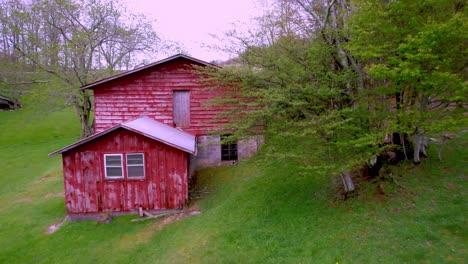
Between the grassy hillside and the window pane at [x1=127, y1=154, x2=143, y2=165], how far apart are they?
89.3 inches

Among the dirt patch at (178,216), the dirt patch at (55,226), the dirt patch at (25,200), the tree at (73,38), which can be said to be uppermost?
the tree at (73,38)

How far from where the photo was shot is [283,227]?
9.62 metres

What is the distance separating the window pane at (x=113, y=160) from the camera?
12500 mm

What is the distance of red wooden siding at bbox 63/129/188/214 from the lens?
41.0 ft

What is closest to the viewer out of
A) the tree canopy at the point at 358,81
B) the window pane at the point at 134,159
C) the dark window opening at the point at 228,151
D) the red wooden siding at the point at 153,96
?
the tree canopy at the point at 358,81

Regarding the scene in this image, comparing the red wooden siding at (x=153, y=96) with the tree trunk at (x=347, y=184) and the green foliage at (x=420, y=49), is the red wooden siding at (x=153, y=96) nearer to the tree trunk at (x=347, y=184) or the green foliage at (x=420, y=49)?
the tree trunk at (x=347, y=184)

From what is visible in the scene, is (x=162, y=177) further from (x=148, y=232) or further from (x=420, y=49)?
(x=420, y=49)

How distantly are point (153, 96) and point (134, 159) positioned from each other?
5.04 meters

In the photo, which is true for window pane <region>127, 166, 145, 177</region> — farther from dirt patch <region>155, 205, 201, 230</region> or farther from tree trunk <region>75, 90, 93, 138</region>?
tree trunk <region>75, 90, 93, 138</region>

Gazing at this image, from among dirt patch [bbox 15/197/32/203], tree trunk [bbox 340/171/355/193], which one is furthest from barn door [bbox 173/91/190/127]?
tree trunk [bbox 340/171/355/193]

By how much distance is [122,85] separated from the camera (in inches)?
654

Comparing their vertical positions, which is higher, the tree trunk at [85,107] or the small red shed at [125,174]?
the tree trunk at [85,107]

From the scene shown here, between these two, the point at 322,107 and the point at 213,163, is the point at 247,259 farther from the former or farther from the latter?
the point at 213,163

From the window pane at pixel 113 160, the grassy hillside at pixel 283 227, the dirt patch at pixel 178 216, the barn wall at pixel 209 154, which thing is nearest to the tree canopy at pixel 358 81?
the grassy hillside at pixel 283 227
